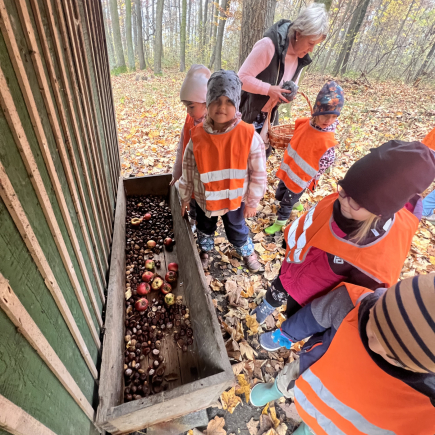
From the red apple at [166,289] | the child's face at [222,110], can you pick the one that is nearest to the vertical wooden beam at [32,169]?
the red apple at [166,289]

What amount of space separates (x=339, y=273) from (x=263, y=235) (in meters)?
2.22

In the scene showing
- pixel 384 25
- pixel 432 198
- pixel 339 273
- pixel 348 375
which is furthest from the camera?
pixel 384 25

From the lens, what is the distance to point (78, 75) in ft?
6.35

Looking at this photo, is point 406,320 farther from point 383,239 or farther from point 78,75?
point 78,75

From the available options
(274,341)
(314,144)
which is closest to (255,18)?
(314,144)

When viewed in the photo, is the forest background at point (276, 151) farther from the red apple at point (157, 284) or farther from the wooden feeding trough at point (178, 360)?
the red apple at point (157, 284)

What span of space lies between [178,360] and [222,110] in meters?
2.39

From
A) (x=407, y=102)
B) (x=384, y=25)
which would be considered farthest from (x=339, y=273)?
(x=384, y=25)

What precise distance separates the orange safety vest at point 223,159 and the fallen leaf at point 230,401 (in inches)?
73.4

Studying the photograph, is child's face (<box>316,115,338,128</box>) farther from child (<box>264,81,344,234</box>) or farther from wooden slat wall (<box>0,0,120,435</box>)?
wooden slat wall (<box>0,0,120,435</box>)

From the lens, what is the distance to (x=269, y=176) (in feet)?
17.3

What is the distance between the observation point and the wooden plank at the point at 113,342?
1702 millimetres

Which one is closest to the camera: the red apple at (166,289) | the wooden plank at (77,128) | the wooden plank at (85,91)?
the wooden plank at (77,128)

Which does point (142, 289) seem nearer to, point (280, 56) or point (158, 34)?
point (280, 56)
